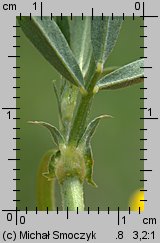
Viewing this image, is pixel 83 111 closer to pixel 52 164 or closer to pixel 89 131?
pixel 89 131

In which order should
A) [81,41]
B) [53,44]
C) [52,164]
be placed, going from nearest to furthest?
[53,44]
[52,164]
[81,41]

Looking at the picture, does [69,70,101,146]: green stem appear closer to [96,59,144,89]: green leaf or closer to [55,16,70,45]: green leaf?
[96,59,144,89]: green leaf

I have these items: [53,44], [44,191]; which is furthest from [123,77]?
[44,191]

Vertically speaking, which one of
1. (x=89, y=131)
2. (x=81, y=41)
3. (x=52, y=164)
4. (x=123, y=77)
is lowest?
(x=52, y=164)

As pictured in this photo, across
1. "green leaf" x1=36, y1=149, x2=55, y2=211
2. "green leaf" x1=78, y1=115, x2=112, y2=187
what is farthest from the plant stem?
"green leaf" x1=36, y1=149, x2=55, y2=211

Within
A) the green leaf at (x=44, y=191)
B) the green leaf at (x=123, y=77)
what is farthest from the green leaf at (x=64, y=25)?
the green leaf at (x=44, y=191)

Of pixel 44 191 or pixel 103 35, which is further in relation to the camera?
pixel 44 191

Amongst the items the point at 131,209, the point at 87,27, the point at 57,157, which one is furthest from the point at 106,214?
the point at 87,27
